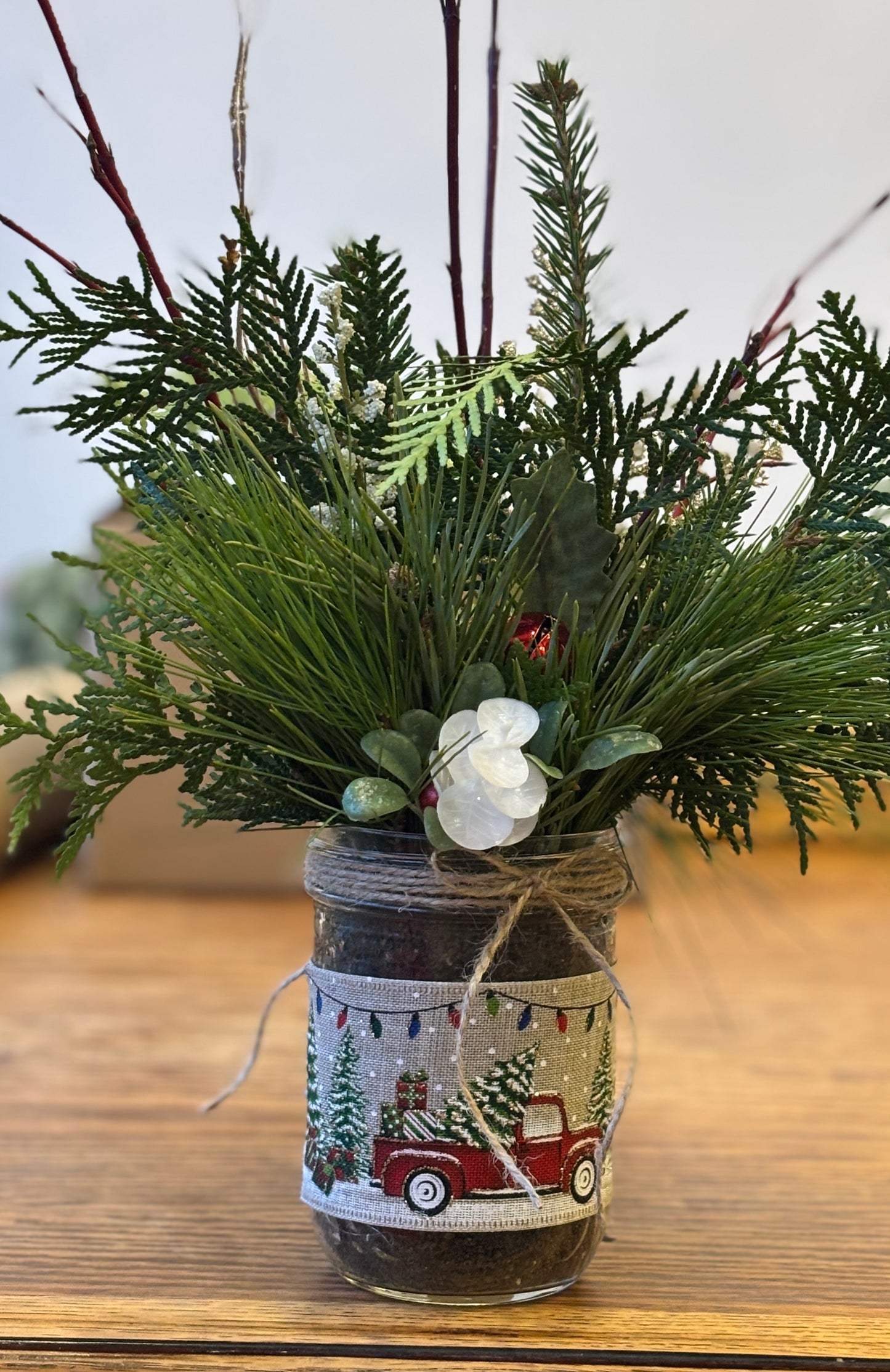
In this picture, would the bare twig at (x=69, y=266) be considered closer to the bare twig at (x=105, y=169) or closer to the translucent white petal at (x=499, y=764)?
the bare twig at (x=105, y=169)

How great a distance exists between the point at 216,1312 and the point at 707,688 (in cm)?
23

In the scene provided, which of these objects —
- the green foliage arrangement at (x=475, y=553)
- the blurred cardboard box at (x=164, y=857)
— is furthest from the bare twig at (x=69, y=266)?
the blurred cardboard box at (x=164, y=857)

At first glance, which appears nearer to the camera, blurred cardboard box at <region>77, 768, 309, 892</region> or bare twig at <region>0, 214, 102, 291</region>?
bare twig at <region>0, 214, 102, 291</region>

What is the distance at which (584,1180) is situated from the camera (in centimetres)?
40

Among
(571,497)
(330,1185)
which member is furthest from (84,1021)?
(571,497)

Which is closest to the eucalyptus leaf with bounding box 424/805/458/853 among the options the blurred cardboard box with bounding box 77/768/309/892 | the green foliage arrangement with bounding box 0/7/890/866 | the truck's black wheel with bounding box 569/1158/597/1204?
the green foliage arrangement with bounding box 0/7/890/866

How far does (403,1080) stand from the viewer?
388mm

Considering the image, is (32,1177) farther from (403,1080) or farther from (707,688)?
(707,688)

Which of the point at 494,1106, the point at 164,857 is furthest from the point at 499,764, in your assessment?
the point at 164,857

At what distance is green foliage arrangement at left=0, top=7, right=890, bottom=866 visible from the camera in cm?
37

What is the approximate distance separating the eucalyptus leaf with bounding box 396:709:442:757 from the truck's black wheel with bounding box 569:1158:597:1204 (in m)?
0.14

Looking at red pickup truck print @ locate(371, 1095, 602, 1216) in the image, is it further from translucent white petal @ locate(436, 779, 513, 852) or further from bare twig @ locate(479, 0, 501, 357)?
bare twig @ locate(479, 0, 501, 357)

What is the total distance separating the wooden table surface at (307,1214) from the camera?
0.37 m

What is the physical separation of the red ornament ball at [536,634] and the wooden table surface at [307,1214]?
7cm
